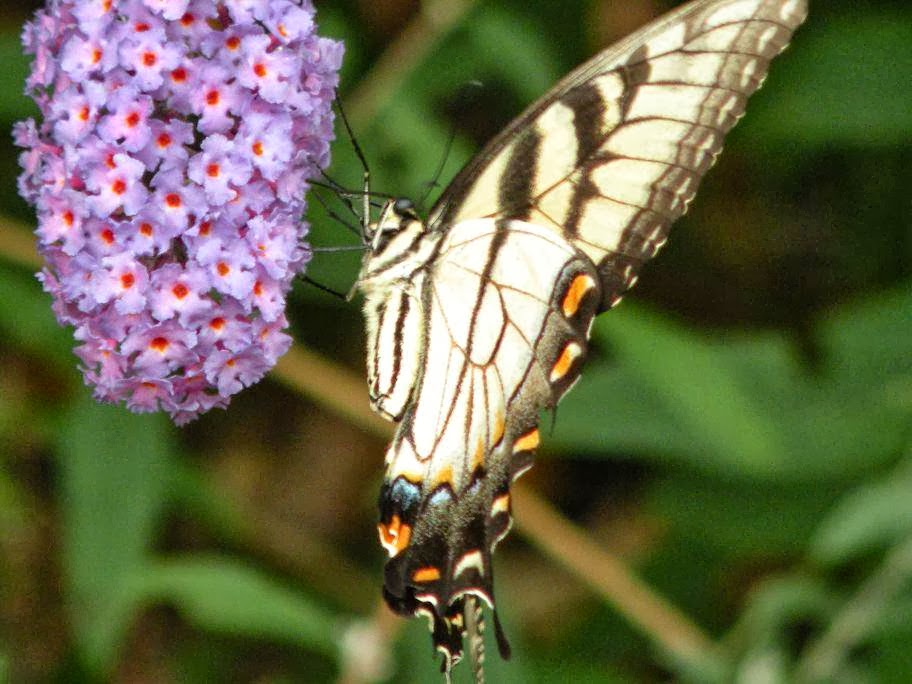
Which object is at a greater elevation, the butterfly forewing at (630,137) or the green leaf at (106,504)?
the butterfly forewing at (630,137)

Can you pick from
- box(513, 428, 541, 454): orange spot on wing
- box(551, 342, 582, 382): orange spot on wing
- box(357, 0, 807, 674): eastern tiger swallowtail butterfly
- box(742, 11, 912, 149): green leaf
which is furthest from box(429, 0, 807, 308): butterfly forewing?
box(742, 11, 912, 149): green leaf

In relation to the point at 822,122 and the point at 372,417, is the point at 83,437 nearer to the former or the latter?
the point at 372,417

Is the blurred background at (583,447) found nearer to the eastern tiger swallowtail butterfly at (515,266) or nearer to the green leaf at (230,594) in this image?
the green leaf at (230,594)

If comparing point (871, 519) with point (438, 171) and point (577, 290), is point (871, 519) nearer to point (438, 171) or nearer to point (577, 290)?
point (577, 290)

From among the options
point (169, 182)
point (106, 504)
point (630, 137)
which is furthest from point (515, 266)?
point (106, 504)

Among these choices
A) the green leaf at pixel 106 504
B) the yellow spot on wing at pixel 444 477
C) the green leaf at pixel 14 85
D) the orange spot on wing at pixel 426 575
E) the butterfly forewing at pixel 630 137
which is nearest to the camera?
the butterfly forewing at pixel 630 137

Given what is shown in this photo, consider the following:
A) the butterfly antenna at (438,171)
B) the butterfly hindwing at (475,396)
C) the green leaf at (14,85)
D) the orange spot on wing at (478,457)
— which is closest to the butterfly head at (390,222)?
the butterfly hindwing at (475,396)

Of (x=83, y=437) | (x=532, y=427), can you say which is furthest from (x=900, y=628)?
(x=83, y=437)
